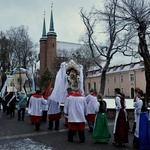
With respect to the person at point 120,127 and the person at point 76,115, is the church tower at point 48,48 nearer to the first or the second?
the person at point 76,115

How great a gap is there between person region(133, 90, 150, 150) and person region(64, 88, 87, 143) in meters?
1.90

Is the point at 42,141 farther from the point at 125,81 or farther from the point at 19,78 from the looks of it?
the point at 125,81

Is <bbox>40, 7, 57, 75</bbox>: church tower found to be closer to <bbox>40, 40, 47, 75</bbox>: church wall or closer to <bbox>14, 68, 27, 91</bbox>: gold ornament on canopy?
<bbox>40, 40, 47, 75</bbox>: church wall

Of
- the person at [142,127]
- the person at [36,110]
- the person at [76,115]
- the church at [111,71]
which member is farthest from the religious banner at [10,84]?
the church at [111,71]

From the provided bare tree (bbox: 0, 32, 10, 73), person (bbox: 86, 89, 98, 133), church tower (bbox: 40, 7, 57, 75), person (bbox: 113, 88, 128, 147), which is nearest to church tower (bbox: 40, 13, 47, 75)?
church tower (bbox: 40, 7, 57, 75)

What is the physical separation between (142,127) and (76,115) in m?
2.29

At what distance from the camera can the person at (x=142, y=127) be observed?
7.62 m

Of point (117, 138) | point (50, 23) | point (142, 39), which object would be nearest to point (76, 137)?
point (117, 138)

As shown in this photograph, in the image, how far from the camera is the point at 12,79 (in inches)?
887

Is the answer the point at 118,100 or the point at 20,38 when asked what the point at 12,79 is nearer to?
the point at 118,100

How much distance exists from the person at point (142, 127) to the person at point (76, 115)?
190cm

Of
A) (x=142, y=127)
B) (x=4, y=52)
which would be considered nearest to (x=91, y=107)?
(x=142, y=127)

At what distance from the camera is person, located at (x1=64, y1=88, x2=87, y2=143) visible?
8719 mm

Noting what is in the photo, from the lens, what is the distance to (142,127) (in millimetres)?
7684
